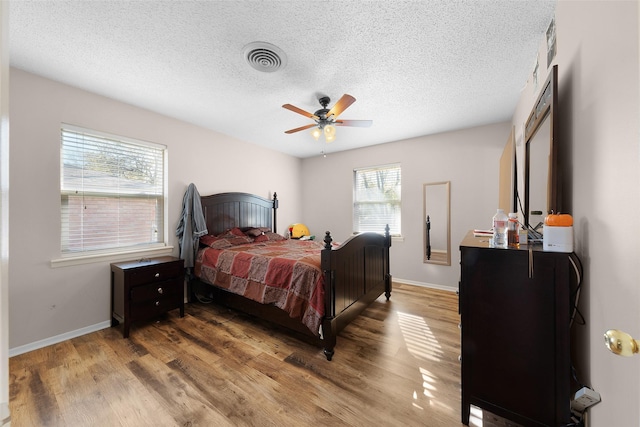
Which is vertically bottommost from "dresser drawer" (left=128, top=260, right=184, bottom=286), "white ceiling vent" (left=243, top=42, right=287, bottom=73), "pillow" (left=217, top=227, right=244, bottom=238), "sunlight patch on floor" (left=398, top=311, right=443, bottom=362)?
"sunlight patch on floor" (left=398, top=311, right=443, bottom=362)

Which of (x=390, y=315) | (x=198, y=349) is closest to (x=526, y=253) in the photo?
(x=390, y=315)

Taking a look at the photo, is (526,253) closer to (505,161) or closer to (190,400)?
(505,161)

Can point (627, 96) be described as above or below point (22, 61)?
below

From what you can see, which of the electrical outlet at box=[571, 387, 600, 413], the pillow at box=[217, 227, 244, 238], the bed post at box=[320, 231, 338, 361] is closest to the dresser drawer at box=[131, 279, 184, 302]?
the pillow at box=[217, 227, 244, 238]

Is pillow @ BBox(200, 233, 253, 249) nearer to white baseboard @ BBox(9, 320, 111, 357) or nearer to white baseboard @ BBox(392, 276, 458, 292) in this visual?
white baseboard @ BBox(9, 320, 111, 357)

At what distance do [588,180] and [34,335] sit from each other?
4.13m

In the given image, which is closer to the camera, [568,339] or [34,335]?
[568,339]

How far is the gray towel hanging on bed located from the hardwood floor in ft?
2.80

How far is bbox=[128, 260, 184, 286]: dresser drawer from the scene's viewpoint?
2.44 metres

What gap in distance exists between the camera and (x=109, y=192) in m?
2.70

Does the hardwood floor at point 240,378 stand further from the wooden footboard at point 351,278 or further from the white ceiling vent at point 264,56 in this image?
the white ceiling vent at point 264,56

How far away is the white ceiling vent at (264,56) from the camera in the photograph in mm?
1824

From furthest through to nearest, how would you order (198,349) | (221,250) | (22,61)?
1. (221,250)
2. (198,349)
3. (22,61)

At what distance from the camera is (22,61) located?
2.02 meters
